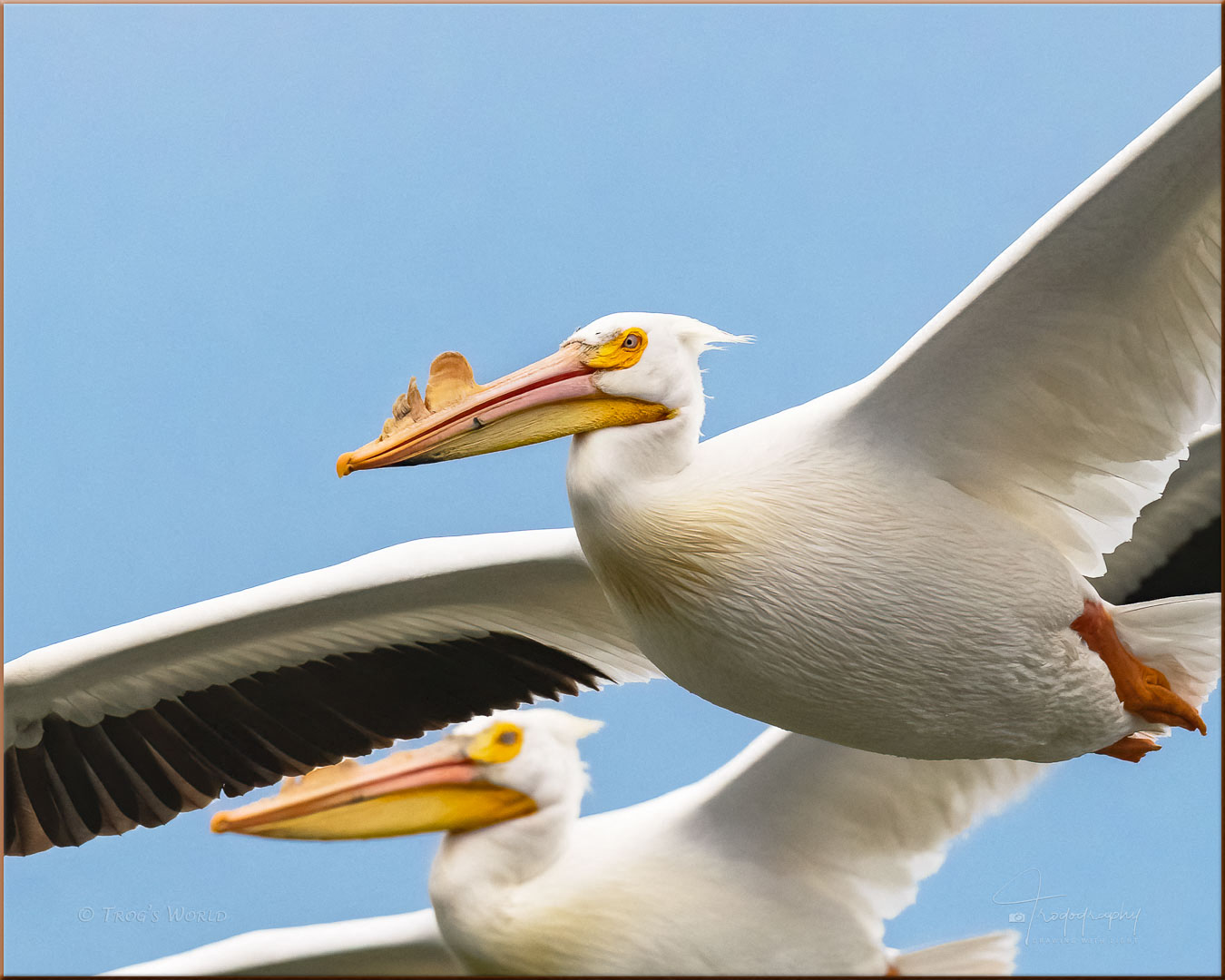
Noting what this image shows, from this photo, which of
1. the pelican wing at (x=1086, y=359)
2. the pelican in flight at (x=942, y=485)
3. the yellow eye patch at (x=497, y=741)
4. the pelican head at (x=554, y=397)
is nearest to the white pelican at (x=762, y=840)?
the yellow eye patch at (x=497, y=741)

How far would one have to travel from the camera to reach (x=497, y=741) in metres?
5.82

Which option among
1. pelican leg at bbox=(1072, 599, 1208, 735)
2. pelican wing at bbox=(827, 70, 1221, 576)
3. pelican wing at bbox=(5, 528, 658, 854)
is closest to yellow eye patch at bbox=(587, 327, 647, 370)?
pelican wing at bbox=(827, 70, 1221, 576)

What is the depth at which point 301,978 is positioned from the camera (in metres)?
5.71

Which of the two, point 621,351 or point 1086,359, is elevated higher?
point 621,351

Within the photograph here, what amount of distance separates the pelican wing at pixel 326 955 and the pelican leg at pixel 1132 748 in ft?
7.93

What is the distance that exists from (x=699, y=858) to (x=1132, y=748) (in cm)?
145

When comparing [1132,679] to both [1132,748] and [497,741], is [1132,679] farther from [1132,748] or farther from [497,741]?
[497,741]

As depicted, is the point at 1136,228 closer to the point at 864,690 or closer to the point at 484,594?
the point at 864,690

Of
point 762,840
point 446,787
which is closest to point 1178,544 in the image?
point 762,840

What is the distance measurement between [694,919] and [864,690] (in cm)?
161

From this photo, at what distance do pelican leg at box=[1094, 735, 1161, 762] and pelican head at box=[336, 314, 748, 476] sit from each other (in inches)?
57.4

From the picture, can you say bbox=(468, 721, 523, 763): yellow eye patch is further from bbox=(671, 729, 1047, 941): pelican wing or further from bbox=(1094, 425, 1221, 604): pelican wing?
bbox=(1094, 425, 1221, 604): pelican wing

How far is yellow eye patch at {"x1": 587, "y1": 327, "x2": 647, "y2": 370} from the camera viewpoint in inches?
152

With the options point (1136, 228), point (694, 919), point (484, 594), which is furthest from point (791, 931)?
point (1136, 228)
